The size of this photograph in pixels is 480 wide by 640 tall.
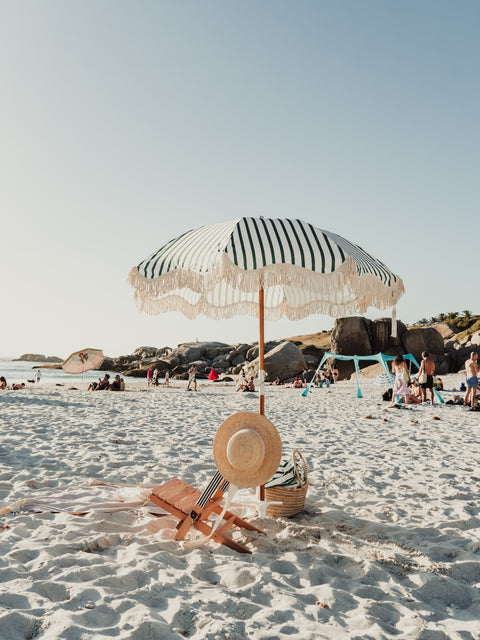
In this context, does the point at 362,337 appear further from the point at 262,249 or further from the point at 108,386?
the point at 262,249

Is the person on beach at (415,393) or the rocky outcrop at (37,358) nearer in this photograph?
the person on beach at (415,393)

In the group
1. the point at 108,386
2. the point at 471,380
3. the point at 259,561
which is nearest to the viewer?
the point at 259,561

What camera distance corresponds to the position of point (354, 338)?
4009 cm

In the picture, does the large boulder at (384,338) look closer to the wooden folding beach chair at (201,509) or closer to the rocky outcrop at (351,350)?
the rocky outcrop at (351,350)

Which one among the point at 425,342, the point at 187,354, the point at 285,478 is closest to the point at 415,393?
the point at 285,478

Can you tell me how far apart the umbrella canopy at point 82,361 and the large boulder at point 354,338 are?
904 inches

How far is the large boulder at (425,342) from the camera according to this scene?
37.0 metres

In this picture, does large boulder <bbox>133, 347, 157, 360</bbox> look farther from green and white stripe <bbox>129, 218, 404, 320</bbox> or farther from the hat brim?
the hat brim

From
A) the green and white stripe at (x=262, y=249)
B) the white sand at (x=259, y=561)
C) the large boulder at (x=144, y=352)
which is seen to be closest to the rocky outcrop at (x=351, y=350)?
the large boulder at (x=144, y=352)

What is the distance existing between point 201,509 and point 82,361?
22539mm

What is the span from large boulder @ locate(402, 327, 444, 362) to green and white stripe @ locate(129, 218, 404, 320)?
116 ft

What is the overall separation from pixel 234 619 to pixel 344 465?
4.15 metres

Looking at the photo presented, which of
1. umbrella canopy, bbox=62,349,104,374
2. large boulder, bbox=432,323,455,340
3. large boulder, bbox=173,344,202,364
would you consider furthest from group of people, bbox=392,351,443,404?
large boulder, bbox=173,344,202,364

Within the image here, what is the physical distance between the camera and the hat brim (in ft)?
11.5
